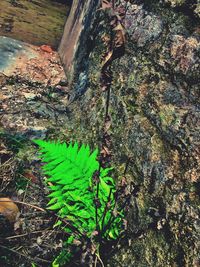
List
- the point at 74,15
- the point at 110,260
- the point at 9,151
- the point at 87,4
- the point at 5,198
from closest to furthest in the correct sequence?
1. the point at 110,260
2. the point at 5,198
3. the point at 9,151
4. the point at 87,4
5. the point at 74,15

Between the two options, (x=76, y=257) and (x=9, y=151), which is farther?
(x=9, y=151)

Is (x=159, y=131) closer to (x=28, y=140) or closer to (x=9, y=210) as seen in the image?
(x=9, y=210)

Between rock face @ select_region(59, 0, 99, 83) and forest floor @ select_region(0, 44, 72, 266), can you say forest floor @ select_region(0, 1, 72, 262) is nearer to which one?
forest floor @ select_region(0, 44, 72, 266)

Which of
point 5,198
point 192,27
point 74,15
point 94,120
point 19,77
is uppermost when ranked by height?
point 192,27

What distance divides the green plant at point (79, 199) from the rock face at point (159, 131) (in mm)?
141

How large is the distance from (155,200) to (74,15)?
2672 mm

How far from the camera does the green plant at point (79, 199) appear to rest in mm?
2143

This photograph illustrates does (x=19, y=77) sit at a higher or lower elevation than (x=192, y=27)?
lower

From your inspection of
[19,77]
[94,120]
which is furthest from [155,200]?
[19,77]

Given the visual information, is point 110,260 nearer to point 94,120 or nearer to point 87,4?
point 94,120

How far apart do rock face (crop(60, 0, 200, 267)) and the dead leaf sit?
2.52ft

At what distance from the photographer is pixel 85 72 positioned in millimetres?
3145

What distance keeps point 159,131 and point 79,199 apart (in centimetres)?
74

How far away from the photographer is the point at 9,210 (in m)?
2.31
